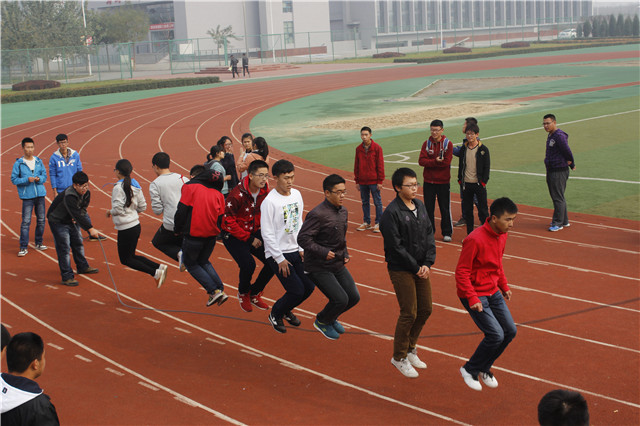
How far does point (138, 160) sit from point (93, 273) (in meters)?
11.2

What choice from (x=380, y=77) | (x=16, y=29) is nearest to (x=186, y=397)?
(x=380, y=77)

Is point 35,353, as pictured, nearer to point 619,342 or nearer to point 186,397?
point 186,397

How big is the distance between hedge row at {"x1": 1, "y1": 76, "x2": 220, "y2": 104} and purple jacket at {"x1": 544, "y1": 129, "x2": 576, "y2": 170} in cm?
3675

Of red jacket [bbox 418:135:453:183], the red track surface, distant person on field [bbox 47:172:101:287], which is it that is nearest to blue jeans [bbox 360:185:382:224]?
the red track surface

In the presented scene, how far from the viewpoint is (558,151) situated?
12.0 m

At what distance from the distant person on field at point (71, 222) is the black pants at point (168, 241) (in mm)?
856

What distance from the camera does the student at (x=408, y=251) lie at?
6.41 metres

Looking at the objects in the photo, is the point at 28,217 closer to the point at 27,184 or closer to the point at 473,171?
the point at 27,184

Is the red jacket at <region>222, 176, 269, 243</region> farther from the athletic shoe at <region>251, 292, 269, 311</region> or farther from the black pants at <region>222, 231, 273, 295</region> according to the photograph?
the athletic shoe at <region>251, 292, 269, 311</region>

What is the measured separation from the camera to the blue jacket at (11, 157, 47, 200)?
11.8 meters

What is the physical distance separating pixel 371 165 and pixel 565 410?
30.0 ft

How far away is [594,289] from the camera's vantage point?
9172 millimetres

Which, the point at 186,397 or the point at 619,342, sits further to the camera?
the point at 619,342

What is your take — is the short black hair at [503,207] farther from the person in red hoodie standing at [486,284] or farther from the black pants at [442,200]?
the black pants at [442,200]
